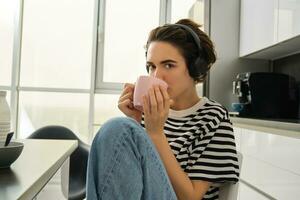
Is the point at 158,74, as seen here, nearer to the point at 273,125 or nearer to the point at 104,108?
the point at 273,125

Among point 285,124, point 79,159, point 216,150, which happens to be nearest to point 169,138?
point 216,150

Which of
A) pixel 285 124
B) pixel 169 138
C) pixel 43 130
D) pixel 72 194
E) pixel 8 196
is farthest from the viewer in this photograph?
pixel 43 130

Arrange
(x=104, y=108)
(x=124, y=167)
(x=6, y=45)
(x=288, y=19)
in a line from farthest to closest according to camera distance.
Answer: (x=104, y=108)
(x=6, y=45)
(x=288, y=19)
(x=124, y=167)

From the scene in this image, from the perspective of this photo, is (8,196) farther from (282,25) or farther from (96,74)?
(96,74)

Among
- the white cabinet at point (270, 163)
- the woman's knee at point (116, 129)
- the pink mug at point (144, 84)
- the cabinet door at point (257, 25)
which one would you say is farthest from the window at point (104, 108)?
the woman's knee at point (116, 129)

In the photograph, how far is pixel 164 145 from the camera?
84 cm

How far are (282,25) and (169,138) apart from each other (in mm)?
1374

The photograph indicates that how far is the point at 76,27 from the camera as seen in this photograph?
134 inches

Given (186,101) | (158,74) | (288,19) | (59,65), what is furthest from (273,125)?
(59,65)

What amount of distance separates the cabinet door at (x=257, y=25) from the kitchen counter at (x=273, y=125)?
1.94 feet

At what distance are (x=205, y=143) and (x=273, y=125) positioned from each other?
2.93 ft

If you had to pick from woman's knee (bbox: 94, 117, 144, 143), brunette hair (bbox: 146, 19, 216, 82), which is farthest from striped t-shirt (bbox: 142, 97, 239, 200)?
woman's knee (bbox: 94, 117, 144, 143)

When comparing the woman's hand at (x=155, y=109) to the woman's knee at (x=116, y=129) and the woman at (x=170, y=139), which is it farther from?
the woman's knee at (x=116, y=129)

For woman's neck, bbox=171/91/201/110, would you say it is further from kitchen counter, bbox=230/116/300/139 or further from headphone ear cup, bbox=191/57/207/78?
kitchen counter, bbox=230/116/300/139
